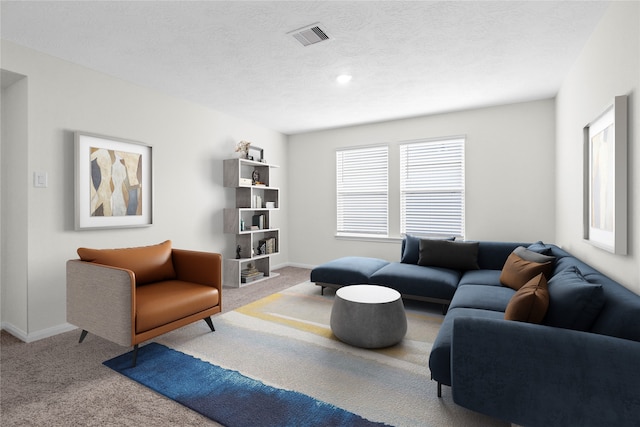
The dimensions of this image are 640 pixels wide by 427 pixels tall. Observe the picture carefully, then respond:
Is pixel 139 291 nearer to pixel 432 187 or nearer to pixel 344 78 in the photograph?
pixel 344 78

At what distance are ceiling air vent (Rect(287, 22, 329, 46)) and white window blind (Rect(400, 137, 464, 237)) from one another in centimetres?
280

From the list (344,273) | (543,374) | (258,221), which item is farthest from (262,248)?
(543,374)

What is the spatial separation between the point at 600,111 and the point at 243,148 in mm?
4184

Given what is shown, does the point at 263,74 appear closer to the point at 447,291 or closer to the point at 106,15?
the point at 106,15

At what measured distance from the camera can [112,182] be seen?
11.2 ft

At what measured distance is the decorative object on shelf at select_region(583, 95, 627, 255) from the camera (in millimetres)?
1938

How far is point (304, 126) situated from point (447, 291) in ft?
11.9

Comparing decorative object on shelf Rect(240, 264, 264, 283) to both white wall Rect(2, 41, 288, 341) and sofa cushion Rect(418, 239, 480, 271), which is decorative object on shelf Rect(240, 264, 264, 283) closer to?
white wall Rect(2, 41, 288, 341)

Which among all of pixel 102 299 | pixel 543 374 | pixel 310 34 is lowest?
pixel 543 374

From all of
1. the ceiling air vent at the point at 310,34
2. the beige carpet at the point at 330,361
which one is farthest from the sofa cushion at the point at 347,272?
the ceiling air vent at the point at 310,34

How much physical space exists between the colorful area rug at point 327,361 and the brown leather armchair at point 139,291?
35cm

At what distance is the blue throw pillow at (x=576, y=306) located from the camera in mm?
1599

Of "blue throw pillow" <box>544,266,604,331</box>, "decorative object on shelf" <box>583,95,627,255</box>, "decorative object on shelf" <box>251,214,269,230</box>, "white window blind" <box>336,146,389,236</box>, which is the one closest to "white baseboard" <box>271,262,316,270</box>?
"white window blind" <box>336,146,389,236</box>

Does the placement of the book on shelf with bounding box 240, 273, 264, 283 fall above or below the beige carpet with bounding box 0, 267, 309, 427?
above
